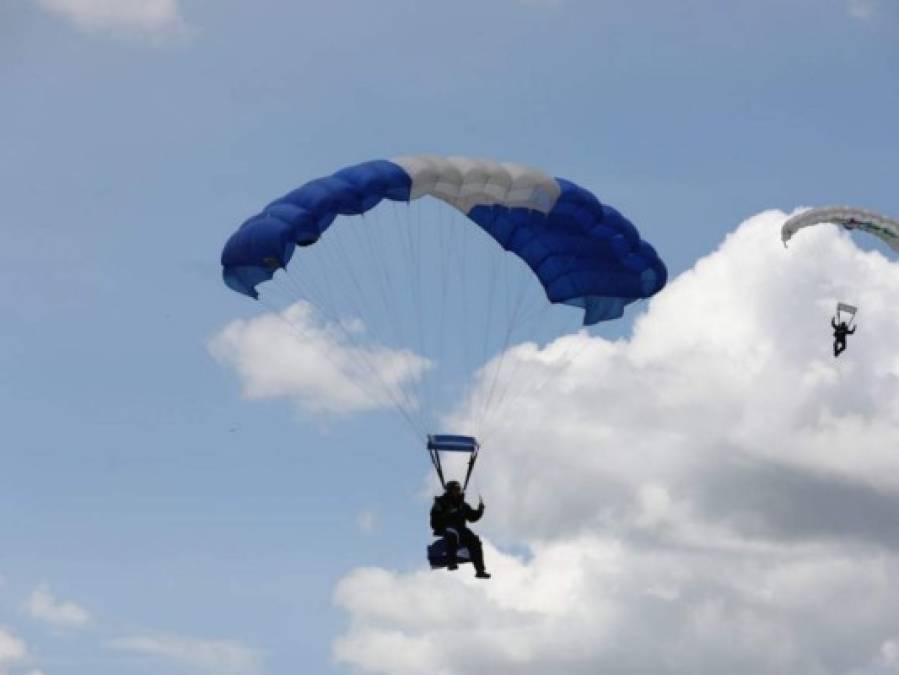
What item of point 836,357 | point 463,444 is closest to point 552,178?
point 463,444

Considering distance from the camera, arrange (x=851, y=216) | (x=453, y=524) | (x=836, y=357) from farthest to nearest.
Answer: (x=836, y=357) < (x=851, y=216) < (x=453, y=524)

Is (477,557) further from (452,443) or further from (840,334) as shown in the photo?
(840,334)

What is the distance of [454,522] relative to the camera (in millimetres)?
50812

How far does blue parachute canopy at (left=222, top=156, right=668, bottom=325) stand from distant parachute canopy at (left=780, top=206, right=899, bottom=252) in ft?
36.0

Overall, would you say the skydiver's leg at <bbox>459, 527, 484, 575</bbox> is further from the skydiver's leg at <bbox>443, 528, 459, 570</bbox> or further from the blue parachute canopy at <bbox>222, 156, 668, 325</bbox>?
the blue parachute canopy at <bbox>222, 156, 668, 325</bbox>

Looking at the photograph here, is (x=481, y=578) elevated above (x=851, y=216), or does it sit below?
below

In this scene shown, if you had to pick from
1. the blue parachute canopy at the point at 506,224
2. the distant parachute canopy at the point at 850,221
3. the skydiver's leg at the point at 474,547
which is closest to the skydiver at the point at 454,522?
the skydiver's leg at the point at 474,547

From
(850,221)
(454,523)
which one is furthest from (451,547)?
(850,221)

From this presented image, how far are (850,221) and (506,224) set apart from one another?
14198 mm

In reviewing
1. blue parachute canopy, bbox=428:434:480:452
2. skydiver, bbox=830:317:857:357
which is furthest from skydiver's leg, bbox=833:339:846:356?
blue parachute canopy, bbox=428:434:480:452

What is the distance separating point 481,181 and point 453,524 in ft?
25.0

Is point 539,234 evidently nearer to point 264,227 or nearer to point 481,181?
point 481,181

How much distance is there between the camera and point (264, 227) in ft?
168

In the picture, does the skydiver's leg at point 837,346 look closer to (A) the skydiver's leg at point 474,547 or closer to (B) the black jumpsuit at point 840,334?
(B) the black jumpsuit at point 840,334
